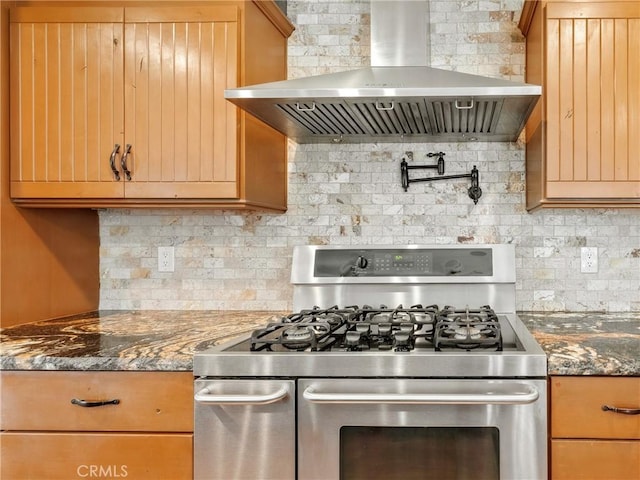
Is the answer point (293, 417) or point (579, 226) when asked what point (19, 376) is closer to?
point (293, 417)

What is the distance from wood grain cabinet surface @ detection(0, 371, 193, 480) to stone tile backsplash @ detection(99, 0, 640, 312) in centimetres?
87

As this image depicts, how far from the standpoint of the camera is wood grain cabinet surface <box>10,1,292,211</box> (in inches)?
73.4

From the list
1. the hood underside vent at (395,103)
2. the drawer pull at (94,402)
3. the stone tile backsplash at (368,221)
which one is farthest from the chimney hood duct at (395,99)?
the drawer pull at (94,402)

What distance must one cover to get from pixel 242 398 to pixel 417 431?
447 millimetres

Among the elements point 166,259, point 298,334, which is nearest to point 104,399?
point 298,334

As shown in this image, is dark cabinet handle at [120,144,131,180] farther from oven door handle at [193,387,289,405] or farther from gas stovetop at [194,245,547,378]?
oven door handle at [193,387,289,405]

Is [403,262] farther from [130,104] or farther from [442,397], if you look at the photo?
[130,104]

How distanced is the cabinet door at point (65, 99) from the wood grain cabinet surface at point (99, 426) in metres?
0.74

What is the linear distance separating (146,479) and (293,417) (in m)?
0.43

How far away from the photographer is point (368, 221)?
7.29 feet

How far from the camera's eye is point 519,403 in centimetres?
127

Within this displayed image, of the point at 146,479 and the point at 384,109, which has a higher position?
the point at 384,109

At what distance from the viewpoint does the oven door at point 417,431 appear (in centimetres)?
132

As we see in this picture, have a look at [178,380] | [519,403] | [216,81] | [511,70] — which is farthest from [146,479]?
[511,70]
